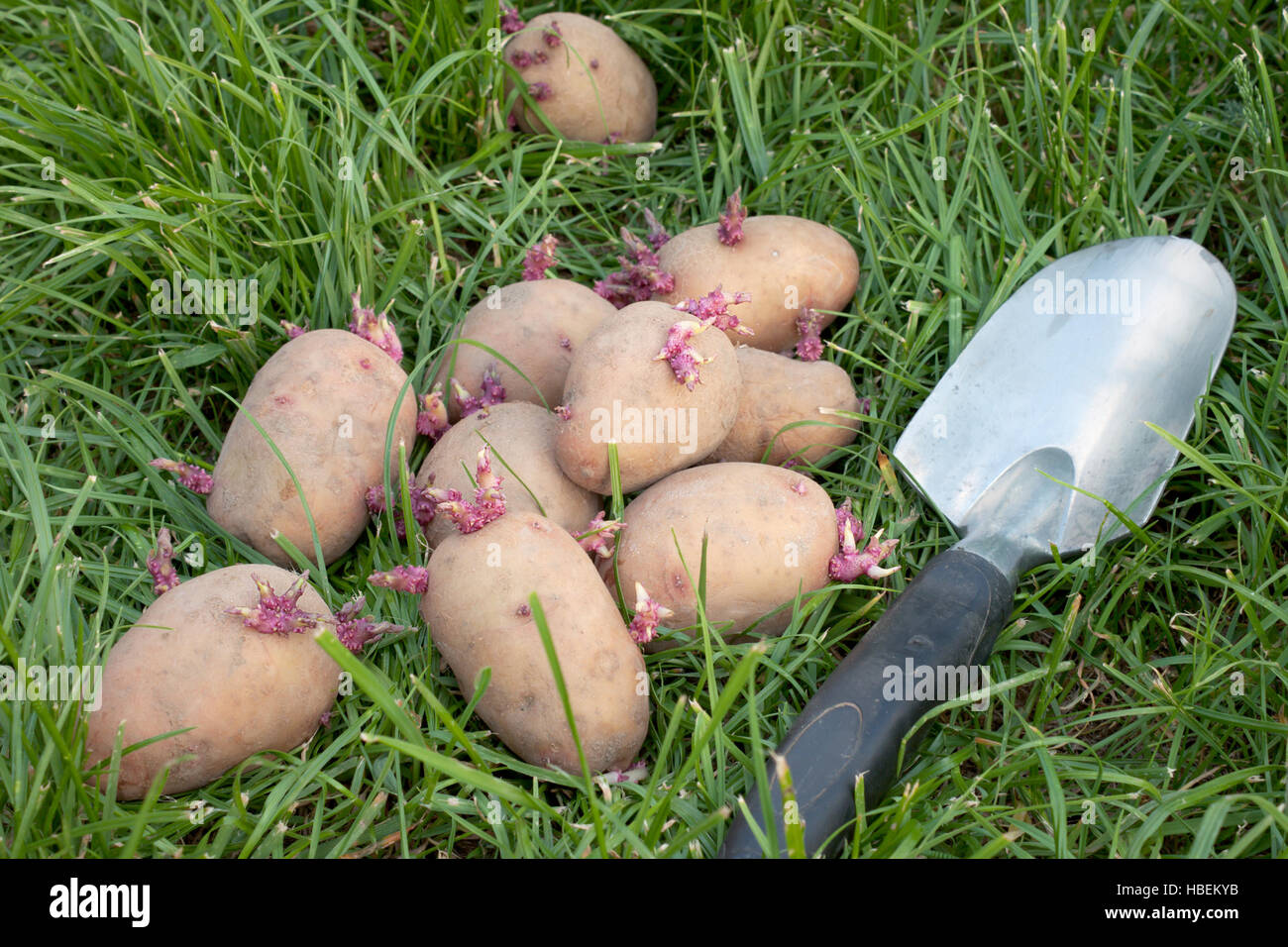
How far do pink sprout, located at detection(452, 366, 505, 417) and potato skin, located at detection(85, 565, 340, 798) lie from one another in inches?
20.1

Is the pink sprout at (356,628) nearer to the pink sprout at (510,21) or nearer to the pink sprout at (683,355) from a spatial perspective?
the pink sprout at (683,355)

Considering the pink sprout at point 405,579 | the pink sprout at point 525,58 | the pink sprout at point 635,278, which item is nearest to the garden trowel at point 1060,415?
the pink sprout at point 635,278

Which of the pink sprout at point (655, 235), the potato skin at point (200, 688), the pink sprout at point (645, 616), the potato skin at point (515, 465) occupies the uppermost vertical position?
the pink sprout at point (655, 235)

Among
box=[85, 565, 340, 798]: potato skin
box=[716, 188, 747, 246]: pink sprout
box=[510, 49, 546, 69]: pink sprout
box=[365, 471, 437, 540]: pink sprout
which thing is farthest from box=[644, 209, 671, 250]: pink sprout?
box=[85, 565, 340, 798]: potato skin

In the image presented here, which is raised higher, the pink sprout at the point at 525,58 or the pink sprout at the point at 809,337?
the pink sprout at the point at 525,58

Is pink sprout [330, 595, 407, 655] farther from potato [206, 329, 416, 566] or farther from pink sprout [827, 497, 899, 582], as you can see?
pink sprout [827, 497, 899, 582]

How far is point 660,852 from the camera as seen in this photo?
1435mm

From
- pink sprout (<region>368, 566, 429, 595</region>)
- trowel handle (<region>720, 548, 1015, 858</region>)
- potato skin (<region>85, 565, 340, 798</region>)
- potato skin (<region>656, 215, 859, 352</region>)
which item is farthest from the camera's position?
potato skin (<region>656, 215, 859, 352</region>)

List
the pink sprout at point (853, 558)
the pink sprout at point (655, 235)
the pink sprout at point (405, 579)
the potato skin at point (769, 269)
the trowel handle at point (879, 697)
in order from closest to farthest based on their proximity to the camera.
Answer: the trowel handle at point (879, 697) → the pink sprout at point (405, 579) → the pink sprout at point (853, 558) → the potato skin at point (769, 269) → the pink sprout at point (655, 235)

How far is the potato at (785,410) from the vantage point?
6.41 feet

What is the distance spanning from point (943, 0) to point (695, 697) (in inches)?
66.2

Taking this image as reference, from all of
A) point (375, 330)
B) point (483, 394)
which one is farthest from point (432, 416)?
point (375, 330)

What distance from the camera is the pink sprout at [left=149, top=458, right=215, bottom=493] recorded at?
187cm

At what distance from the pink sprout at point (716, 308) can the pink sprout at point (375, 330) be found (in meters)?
0.55
